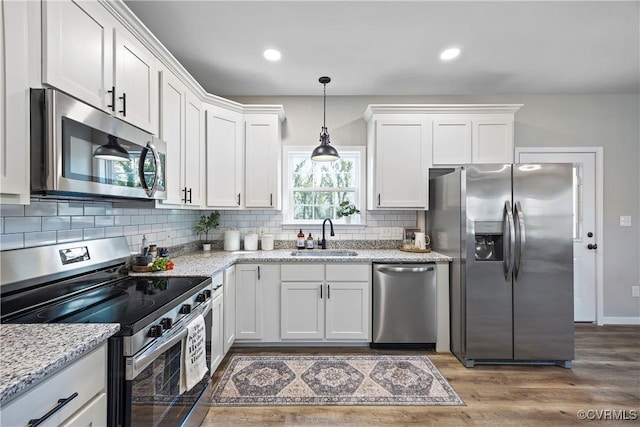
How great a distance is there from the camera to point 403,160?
326 centimetres

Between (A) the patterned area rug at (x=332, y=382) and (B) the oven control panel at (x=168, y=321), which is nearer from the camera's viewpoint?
(B) the oven control panel at (x=168, y=321)

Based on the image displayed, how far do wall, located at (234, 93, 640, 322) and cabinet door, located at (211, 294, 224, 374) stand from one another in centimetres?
202

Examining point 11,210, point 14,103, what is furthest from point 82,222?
point 14,103

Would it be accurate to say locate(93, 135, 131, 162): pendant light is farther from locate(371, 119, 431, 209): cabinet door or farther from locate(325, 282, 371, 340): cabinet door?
locate(371, 119, 431, 209): cabinet door

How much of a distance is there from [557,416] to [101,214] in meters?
3.25

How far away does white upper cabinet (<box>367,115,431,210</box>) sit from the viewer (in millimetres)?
3244

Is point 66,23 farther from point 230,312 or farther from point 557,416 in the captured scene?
point 557,416

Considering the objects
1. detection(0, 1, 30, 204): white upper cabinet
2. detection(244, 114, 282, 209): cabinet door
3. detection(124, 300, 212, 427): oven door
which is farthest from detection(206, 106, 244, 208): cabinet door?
detection(0, 1, 30, 204): white upper cabinet

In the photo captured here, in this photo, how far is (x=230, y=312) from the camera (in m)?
2.67

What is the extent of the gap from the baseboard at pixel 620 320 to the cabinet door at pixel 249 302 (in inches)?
157


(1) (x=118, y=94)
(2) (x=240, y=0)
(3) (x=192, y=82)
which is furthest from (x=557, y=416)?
(3) (x=192, y=82)

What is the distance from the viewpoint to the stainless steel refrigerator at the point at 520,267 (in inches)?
102

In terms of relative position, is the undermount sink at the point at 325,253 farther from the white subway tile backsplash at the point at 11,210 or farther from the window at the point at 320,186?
the white subway tile backsplash at the point at 11,210

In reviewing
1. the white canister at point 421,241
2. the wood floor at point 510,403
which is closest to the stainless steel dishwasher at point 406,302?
the wood floor at point 510,403
